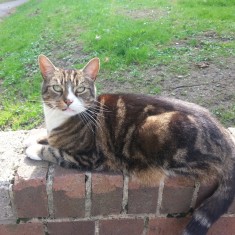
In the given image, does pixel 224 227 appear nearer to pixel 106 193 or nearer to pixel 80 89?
pixel 106 193

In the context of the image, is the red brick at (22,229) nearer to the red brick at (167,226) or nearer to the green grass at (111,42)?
the red brick at (167,226)

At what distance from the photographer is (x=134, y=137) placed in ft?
5.81

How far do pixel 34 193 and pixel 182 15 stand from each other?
14.5 ft

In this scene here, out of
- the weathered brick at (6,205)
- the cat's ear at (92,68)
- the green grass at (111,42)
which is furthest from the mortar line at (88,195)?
the green grass at (111,42)

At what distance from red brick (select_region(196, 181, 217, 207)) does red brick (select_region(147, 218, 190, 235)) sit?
14cm

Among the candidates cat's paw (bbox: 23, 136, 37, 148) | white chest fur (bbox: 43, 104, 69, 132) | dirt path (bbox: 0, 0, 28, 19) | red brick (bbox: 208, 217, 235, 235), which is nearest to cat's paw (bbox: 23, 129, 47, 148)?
cat's paw (bbox: 23, 136, 37, 148)

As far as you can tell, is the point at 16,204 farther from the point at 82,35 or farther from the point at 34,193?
the point at 82,35

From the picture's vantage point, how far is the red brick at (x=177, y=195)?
170 cm

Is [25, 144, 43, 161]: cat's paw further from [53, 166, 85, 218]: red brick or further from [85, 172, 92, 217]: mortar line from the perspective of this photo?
[85, 172, 92, 217]: mortar line

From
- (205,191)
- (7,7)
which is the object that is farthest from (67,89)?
(7,7)

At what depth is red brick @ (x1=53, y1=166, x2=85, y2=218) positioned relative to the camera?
1.66 meters

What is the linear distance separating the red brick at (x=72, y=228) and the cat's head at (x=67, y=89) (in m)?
0.57

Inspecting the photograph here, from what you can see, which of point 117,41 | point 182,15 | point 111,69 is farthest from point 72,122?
point 182,15

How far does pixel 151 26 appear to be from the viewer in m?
4.82
